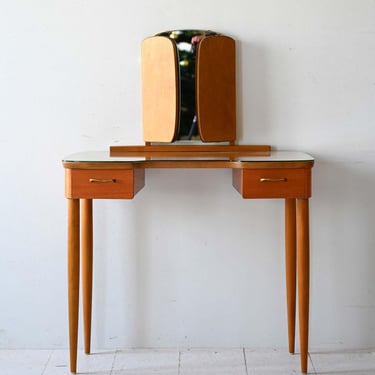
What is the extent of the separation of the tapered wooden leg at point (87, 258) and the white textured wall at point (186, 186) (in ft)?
0.40

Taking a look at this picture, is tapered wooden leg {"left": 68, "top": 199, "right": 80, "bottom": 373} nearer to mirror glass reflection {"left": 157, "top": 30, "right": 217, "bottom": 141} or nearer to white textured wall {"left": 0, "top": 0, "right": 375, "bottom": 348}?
white textured wall {"left": 0, "top": 0, "right": 375, "bottom": 348}

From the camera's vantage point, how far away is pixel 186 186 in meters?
2.65

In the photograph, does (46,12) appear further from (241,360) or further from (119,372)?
(241,360)

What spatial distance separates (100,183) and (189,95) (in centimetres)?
58

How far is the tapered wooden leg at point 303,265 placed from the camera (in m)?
2.31

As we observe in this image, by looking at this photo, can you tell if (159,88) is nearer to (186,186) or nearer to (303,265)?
(186,186)

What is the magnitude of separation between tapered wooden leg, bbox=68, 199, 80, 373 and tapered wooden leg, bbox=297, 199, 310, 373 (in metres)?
0.85

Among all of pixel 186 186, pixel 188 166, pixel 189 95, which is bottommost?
pixel 186 186

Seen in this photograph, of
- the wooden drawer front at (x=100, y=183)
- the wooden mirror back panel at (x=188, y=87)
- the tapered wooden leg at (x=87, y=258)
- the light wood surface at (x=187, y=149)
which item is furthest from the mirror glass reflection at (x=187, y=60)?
the tapered wooden leg at (x=87, y=258)

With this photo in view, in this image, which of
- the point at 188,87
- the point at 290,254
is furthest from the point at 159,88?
the point at 290,254

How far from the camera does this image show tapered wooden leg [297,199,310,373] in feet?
7.59

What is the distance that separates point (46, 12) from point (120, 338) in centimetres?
146

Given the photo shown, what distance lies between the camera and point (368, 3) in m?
2.53

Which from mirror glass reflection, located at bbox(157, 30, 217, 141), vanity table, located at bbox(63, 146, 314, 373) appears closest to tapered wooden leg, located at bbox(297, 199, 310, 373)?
vanity table, located at bbox(63, 146, 314, 373)
